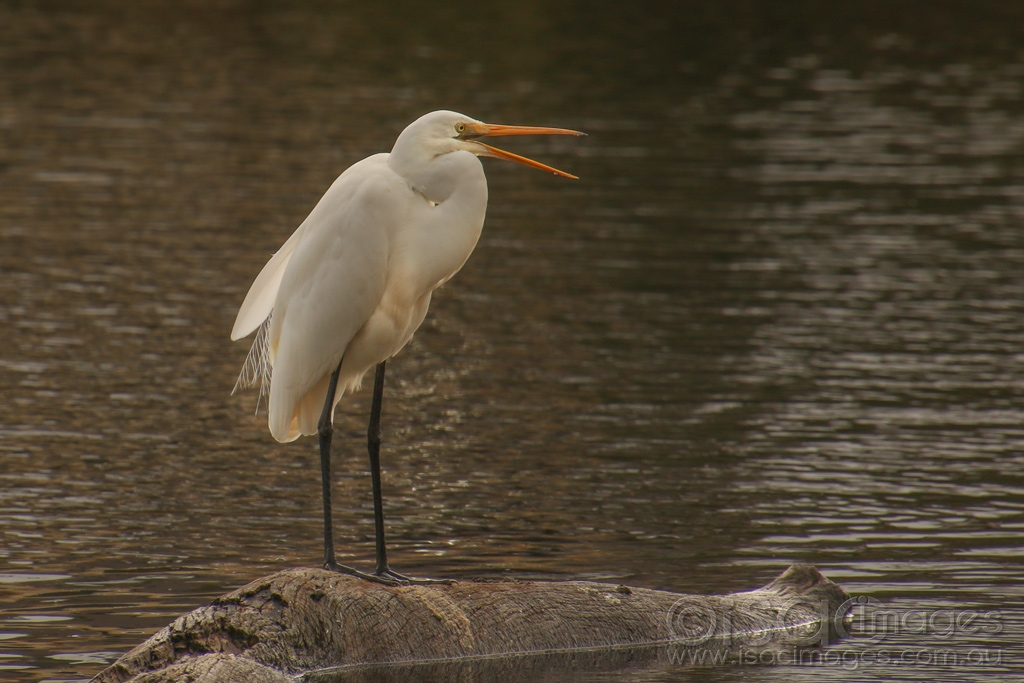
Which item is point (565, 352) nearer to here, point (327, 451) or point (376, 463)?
point (376, 463)

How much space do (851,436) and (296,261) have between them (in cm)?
678

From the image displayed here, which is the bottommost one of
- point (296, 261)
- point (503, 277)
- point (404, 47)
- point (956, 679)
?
point (956, 679)

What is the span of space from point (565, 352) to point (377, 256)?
26.7 ft

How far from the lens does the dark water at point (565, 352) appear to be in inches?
435

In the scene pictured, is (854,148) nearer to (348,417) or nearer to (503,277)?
(503,277)

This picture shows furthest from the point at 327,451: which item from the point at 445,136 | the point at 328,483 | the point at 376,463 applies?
the point at 445,136

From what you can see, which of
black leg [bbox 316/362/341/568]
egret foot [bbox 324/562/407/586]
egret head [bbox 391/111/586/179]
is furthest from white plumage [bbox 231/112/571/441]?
egret foot [bbox 324/562/407/586]

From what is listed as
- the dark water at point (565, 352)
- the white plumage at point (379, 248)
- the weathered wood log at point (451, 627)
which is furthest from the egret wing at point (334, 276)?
the dark water at point (565, 352)

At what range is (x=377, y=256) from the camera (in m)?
8.84

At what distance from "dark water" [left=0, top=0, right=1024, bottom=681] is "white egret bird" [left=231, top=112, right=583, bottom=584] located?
1908mm

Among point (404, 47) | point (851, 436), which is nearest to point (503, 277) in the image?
point (851, 436)

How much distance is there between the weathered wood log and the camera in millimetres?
7891

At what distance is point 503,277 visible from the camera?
1984 centimetres

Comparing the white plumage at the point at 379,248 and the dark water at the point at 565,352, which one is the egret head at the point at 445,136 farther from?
the dark water at the point at 565,352
